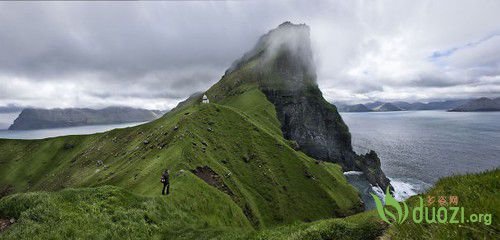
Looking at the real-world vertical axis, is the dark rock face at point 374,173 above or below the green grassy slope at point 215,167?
below

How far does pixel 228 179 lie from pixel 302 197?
37.4 meters

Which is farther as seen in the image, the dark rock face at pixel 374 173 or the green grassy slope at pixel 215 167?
the dark rock face at pixel 374 173

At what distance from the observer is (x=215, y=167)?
77.6 m

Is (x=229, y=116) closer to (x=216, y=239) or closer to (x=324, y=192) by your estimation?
(x=324, y=192)

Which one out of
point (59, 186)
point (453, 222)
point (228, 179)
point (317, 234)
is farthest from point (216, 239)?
point (59, 186)

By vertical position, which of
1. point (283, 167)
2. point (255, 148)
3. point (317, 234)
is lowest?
point (283, 167)

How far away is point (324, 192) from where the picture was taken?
109m

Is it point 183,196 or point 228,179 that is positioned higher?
point 183,196

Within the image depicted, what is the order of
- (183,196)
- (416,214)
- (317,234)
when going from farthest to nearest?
(183,196), (317,234), (416,214)

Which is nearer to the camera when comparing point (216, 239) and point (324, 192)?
point (216, 239)

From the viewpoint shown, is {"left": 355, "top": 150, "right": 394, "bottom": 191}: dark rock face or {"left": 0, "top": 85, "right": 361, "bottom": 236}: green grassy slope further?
{"left": 355, "top": 150, "right": 394, "bottom": 191}: dark rock face

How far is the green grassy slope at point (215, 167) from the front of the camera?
7112cm

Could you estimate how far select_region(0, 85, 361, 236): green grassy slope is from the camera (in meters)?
71.1

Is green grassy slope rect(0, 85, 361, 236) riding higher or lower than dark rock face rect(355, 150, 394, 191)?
higher
